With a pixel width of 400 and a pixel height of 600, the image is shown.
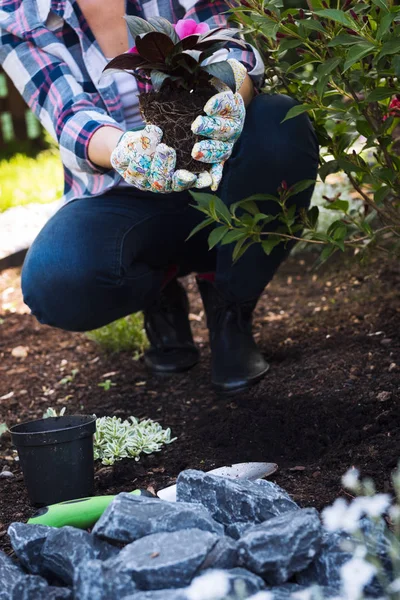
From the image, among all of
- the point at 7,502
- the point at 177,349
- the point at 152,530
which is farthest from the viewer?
the point at 177,349

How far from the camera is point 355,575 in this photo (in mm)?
1093

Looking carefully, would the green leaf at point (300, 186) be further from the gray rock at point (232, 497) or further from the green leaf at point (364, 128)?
the gray rock at point (232, 497)

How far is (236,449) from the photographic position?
1946 millimetres

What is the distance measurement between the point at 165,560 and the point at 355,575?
283 mm

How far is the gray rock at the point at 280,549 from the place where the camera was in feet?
3.99

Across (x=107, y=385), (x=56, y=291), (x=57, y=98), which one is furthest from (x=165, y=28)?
(x=107, y=385)

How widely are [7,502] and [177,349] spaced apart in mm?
953

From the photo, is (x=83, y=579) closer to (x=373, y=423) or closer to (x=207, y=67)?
(x=373, y=423)

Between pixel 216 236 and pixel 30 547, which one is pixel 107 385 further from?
pixel 30 547

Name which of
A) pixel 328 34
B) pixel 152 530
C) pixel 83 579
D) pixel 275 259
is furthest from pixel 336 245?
pixel 83 579

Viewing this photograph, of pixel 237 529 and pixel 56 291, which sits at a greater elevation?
pixel 56 291

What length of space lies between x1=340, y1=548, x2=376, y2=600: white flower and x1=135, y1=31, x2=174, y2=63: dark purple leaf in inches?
40.6

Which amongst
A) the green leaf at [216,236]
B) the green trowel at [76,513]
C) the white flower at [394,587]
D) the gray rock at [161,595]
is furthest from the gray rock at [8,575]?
the green leaf at [216,236]

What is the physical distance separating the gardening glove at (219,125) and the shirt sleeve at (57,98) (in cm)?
48
